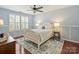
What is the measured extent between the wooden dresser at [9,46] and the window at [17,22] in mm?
147

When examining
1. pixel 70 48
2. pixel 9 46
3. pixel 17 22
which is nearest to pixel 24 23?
pixel 17 22

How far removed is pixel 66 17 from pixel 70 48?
1.15 ft

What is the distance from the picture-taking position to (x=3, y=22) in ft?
2.70

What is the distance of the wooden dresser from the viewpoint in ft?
2.80

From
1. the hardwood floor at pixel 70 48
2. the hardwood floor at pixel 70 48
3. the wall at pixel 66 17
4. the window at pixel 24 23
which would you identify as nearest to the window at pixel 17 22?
the window at pixel 24 23

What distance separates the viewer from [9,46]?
3.09 feet

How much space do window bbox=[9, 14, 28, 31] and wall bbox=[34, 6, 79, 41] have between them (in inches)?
5.6

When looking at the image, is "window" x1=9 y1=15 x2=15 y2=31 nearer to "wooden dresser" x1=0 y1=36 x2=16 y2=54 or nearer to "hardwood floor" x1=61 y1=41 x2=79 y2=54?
"wooden dresser" x1=0 y1=36 x2=16 y2=54

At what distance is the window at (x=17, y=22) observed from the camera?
2.80 ft
